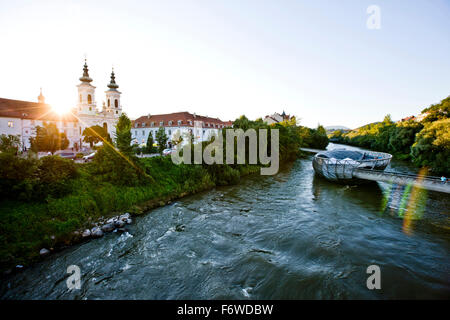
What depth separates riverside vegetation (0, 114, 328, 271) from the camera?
34.6 ft

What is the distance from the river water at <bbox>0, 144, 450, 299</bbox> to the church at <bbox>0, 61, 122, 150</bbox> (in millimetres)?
39541

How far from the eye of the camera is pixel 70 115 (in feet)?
182

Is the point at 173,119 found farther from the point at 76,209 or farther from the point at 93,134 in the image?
the point at 76,209

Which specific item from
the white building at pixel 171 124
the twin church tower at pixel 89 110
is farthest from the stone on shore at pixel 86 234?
the white building at pixel 171 124

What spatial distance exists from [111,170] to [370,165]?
27.7 metres

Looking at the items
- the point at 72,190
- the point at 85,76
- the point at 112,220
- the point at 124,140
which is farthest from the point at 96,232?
the point at 85,76

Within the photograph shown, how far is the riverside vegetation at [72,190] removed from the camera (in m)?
10.6

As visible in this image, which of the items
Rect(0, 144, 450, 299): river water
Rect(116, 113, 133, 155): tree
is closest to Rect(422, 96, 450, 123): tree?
Rect(0, 144, 450, 299): river water

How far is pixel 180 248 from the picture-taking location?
11156 millimetres

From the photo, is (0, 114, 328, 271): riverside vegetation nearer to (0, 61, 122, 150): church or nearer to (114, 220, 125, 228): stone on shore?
(114, 220, 125, 228): stone on shore

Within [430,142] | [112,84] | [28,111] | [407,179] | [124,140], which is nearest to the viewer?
[124,140]

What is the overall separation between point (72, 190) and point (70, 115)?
53.5m

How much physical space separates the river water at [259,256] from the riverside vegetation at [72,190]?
1385 mm

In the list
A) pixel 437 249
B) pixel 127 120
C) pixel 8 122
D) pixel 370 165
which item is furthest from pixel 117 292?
pixel 8 122
